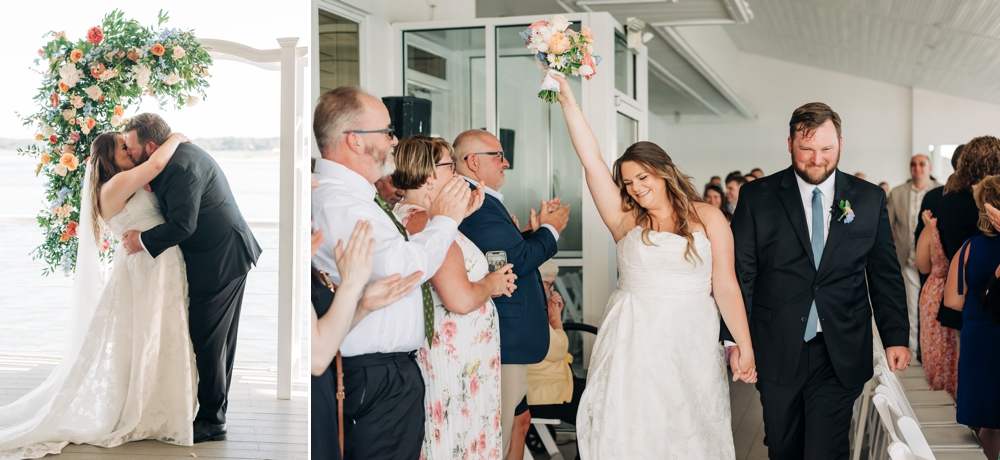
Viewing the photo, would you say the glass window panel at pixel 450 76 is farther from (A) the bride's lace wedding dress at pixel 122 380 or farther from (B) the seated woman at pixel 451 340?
(A) the bride's lace wedding dress at pixel 122 380

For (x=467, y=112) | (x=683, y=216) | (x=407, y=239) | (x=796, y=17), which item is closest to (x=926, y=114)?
(x=796, y=17)

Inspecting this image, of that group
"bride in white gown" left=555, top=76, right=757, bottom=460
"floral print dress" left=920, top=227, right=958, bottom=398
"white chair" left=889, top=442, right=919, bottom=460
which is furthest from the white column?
"floral print dress" left=920, top=227, right=958, bottom=398

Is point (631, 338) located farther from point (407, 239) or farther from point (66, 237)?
point (66, 237)

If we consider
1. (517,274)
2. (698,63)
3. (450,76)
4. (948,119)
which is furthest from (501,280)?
(948,119)

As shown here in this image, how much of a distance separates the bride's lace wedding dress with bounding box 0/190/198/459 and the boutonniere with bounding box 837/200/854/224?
241cm

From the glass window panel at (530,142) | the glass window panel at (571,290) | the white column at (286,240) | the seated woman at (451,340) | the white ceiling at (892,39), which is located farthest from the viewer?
the white ceiling at (892,39)

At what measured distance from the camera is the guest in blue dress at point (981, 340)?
3768mm

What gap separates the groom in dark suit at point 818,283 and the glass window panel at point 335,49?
1739 mm

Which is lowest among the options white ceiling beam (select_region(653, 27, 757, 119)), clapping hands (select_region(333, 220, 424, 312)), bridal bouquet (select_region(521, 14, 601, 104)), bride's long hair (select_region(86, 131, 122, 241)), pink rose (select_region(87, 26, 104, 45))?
clapping hands (select_region(333, 220, 424, 312))

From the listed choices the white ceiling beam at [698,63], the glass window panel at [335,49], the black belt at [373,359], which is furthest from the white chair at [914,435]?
the white ceiling beam at [698,63]

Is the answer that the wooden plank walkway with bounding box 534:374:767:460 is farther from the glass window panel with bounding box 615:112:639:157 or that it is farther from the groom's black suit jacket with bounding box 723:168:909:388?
the glass window panel with bounding box 615:112:639:157

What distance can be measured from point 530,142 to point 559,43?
231 cm

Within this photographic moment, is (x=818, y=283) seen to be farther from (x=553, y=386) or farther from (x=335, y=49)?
(x=335, y=49)

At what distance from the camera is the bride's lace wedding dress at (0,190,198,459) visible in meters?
2.29
